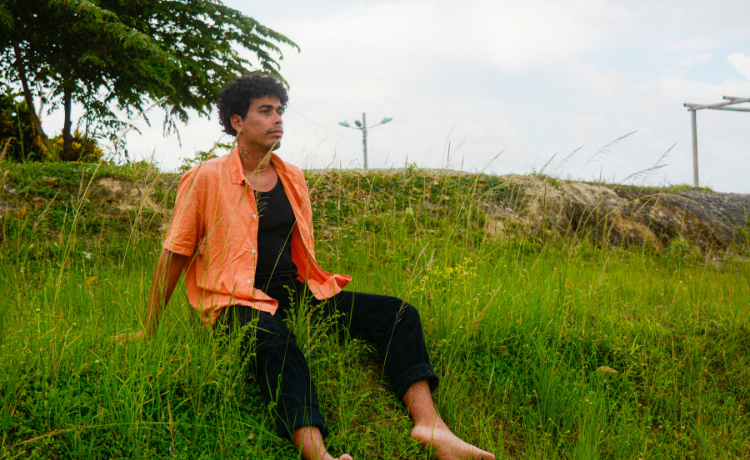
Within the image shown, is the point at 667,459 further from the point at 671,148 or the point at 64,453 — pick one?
the point at 64,453

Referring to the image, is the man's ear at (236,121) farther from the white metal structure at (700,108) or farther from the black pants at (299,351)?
the white metal structure at (700,108)

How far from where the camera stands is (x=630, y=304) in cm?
420

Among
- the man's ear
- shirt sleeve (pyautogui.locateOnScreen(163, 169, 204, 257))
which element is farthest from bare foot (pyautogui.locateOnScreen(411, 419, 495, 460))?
the man's ear

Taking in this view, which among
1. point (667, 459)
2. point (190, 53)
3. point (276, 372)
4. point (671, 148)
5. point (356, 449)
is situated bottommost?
point (667, 459)

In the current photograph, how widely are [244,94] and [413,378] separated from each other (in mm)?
2196

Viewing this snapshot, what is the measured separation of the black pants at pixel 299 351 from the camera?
85.2 inches

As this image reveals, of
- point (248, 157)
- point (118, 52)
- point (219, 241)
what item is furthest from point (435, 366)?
point (118, 52)

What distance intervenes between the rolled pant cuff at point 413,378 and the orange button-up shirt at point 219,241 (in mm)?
715

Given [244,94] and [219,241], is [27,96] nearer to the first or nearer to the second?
[244,94]

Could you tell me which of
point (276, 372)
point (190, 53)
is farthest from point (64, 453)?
point (190, 53)

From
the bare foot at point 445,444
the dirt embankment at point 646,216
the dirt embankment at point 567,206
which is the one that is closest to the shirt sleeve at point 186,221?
the bare foot at point 445,444

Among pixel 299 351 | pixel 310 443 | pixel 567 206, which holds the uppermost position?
pixel 567 206

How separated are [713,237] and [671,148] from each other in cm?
555

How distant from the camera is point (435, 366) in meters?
2.98
